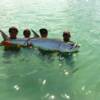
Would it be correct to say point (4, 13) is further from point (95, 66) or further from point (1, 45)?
point (95, 66)

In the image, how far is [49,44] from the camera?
10.1 metres

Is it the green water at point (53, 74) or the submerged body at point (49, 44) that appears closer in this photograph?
the green water at point (53, 74)

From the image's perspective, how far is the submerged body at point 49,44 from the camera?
980 centimetres

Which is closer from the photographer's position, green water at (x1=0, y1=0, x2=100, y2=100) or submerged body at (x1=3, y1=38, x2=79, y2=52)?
green water at (x1=0, y1=0, x2=100, y2=100)

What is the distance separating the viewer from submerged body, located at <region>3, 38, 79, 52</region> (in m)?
9.80

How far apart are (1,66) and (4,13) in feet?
40.0

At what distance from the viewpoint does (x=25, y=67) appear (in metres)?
9.45

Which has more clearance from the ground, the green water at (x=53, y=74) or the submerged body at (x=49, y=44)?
the submerged body at (x=49, y=44)

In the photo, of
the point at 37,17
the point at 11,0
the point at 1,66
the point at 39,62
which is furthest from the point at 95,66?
the point at 11,0

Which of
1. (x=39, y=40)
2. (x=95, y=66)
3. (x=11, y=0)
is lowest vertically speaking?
(x=11, y=0)

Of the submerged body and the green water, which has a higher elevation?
the submerged body

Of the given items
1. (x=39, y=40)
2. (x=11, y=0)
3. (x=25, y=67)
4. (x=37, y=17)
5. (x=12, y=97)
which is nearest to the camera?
(x=12, y=97)

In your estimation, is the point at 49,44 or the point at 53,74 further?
the point at 49,44

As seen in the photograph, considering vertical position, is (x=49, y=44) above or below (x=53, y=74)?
above
